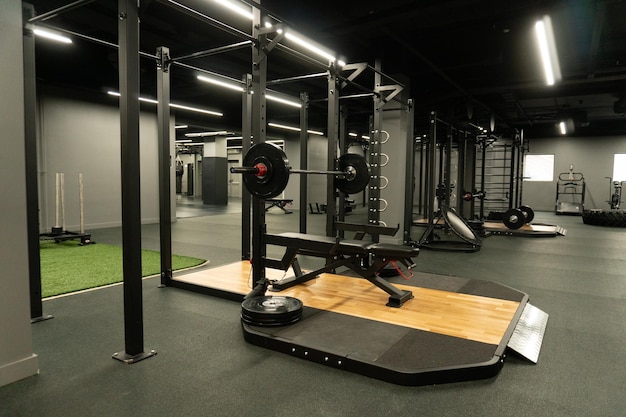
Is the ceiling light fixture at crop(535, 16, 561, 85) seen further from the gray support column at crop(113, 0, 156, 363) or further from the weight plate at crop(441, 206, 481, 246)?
the gray support column at crop(113, 0, 156, 363)

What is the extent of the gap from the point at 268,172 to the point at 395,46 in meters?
4.13

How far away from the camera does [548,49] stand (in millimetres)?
5441

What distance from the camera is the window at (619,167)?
13078 millimetres

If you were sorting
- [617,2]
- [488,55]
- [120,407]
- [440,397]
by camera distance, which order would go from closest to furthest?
[120,407], [440,397], [617,2], [488,55]

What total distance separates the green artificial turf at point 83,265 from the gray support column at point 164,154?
1.93 ft

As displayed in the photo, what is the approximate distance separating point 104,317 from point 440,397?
7.78 feet

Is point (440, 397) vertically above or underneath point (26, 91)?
underneath

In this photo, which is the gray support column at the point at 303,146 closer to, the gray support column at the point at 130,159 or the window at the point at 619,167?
the gray support column at the point at 130,159

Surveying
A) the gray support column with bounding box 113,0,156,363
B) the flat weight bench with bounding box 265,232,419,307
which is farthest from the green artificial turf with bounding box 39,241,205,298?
the flat weight bench with bounding box 265,232,419,307

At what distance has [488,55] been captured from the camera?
6.45 m

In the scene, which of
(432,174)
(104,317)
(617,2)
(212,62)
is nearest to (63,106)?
(212,62)

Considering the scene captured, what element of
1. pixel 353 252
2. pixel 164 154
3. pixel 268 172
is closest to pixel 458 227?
pixel 353 252

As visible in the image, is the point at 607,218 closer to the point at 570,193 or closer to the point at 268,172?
the point at 570,193

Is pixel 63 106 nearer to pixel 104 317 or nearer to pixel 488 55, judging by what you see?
pixel 104 317
